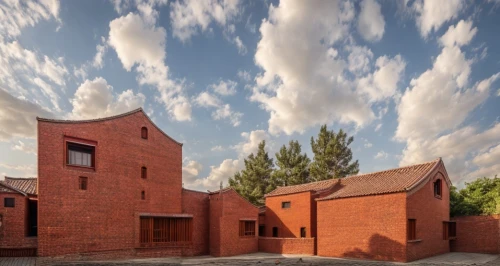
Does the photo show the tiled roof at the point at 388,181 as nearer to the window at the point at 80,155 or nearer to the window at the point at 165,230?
the window at the point at 165,230

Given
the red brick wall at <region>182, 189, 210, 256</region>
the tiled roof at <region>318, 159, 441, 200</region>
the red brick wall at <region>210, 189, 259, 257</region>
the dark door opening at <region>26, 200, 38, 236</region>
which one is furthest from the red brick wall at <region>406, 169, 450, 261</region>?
the dark door opening at <region>26, 200, 38, 236</region>

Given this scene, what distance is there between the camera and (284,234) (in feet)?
91.9

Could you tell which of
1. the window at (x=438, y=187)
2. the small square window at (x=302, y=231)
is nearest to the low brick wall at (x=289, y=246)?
the small square window at (x=302, y=231)

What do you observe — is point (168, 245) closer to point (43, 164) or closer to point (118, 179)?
point (118, 179)

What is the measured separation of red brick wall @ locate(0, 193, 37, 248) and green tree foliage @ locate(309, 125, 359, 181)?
Result: 3260cm

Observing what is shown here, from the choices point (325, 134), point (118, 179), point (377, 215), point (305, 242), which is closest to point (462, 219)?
point (377, 215)

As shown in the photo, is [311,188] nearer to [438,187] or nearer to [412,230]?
[412,230]

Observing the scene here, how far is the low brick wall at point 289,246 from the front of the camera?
77.9ft

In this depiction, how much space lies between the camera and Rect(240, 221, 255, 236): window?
2540cm

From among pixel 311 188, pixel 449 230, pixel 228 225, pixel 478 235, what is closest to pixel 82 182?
pixel 228 225

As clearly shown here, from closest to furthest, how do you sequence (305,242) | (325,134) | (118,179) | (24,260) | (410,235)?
(24,260), (410,235), (118,179), (305,242), (325,134)

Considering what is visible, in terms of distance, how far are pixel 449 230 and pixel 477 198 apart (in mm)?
5610

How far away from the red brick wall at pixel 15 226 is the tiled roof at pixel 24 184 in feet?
4.65

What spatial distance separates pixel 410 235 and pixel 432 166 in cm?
583
